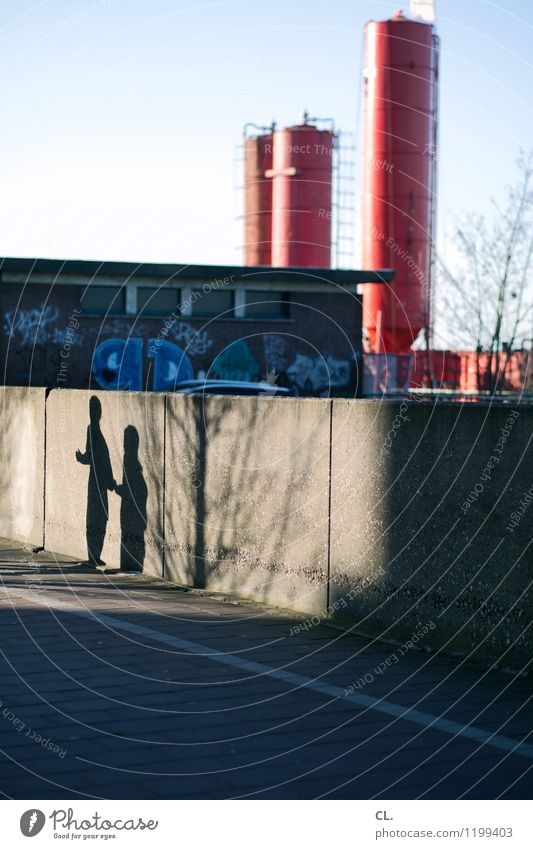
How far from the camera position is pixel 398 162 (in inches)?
1805

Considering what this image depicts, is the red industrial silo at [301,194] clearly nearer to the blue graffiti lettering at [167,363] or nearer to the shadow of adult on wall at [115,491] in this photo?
the blue graffiti lettering at [167,363]

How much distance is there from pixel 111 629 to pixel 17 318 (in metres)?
25.2

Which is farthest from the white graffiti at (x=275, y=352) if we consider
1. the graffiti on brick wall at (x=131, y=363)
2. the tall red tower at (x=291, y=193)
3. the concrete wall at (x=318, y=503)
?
the concrete wall at (x=318, y=503)

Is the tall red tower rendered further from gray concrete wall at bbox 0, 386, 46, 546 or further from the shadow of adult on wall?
the shadow of adult on wall

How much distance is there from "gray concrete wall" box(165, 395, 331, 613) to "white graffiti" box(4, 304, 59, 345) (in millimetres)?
22768

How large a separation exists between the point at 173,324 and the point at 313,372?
4657mm

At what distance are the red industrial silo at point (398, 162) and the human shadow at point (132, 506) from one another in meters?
33.4

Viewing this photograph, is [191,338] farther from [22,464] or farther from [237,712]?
[237,712]

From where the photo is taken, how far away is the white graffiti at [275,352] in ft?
116

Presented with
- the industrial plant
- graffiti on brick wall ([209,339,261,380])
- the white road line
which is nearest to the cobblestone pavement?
the white road line

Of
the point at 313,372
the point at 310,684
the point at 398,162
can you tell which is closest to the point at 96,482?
the point at 310,684

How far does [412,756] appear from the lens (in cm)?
544

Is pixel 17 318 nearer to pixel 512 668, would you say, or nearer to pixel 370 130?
pixel 370 130

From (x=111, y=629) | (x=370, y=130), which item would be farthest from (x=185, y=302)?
(x=111, y=629)
